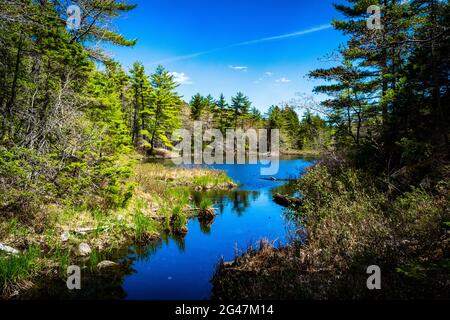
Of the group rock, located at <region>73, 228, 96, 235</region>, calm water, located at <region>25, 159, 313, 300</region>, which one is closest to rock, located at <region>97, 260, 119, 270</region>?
calm water, located at <region>25, 159, 313, 300</region>

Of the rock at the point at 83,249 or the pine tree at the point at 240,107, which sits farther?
the pine tree at the point at 240,107

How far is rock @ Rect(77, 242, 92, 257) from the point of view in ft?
24.9

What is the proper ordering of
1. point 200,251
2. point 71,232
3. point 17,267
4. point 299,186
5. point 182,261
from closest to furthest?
point 17,267, point 182,261, point 71,232, point 200,251, point 299,186

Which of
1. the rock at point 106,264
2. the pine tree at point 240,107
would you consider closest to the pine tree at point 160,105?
the pine tree at point 240,107

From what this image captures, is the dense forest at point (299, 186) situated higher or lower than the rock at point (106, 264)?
higher

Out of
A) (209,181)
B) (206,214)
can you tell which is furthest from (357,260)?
(209,181)

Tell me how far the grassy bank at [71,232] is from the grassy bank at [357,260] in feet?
12.4

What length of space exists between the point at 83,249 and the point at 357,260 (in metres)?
6.92

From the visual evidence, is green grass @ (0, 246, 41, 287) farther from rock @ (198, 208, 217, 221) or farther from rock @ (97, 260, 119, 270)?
rock @ (198, 208, 217, 221)

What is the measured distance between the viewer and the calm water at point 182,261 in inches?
240

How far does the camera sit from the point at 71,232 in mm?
8289

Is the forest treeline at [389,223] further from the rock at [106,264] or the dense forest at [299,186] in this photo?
the rock at [106,264]

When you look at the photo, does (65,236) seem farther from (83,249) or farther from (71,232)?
(83,249)
